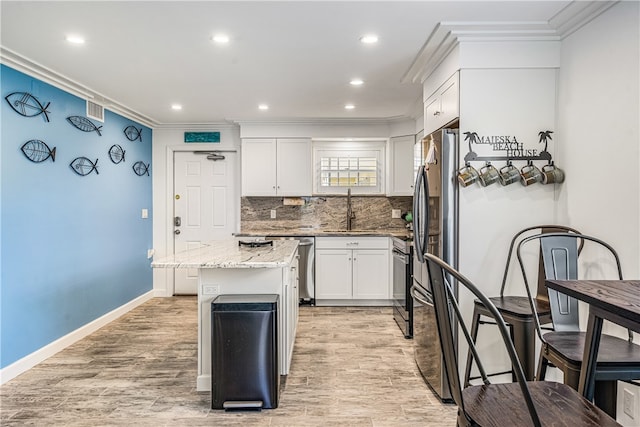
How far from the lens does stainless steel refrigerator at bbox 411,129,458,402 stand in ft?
7.98

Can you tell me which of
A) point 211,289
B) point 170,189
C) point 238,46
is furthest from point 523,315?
point 170,189

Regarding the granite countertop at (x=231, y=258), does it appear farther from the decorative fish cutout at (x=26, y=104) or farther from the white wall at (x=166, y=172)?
the white wall at (x=166, y=172)

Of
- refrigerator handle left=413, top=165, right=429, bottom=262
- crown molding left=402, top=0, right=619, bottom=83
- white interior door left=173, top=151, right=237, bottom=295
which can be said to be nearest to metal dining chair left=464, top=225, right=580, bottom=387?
refrigerator handle left=413, top=165, right=429, bottom=262

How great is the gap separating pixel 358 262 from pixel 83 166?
3.18m

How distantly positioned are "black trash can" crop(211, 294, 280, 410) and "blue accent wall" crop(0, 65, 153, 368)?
5.65 feet

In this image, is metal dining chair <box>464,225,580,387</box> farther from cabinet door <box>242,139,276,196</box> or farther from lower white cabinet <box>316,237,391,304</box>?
cabinet door <box>242,139,276,196</box>

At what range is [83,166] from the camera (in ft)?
12.3

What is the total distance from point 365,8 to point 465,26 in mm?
663

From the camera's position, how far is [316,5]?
2.13 metres

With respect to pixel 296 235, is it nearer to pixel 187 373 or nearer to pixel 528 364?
pixel 187 373

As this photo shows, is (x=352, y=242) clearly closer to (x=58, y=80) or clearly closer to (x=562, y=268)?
(x=562, y=268)

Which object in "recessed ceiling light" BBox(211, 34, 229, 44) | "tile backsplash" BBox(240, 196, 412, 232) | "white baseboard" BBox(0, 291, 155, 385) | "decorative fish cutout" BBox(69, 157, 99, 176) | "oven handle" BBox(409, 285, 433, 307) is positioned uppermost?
"recessed ceiling light" BBox(211, 34, 229, 44)

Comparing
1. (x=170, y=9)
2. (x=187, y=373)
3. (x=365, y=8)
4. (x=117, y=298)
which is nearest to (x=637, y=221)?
(x=365, y=8)

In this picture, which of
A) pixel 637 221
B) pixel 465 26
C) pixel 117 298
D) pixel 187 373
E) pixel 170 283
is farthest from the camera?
pixel 170 283
